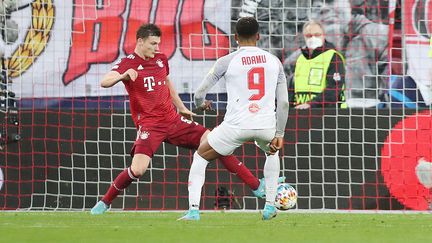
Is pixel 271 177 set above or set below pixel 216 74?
below

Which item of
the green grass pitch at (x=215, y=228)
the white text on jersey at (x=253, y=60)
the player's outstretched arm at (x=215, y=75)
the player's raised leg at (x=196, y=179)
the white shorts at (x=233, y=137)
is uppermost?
the white text on jersey at (x=253, y=60)

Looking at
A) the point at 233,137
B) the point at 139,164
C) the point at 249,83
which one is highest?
the point at 249,83

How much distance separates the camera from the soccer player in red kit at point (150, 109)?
1204cm

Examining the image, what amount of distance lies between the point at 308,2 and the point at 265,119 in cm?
572

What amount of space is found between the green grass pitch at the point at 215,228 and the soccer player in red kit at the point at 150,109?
64 centimetres

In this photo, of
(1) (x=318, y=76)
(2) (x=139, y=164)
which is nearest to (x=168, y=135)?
(2) (x=139, y=164)

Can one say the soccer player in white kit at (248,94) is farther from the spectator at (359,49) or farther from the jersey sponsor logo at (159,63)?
A: the spectator at (359,49)

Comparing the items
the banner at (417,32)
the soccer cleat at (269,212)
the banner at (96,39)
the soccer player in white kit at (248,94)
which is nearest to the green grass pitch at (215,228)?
the soccer cleat at (269,212)

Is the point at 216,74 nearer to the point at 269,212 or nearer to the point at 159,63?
the point at 269,212

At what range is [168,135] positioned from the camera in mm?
12383

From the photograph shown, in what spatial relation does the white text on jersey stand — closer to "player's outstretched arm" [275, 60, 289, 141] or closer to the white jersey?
the white jersey

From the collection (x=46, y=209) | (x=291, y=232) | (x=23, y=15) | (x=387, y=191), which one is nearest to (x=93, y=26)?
(x=23, y=15)

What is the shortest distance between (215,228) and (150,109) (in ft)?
9.88

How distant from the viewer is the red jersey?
12242 millimetres
